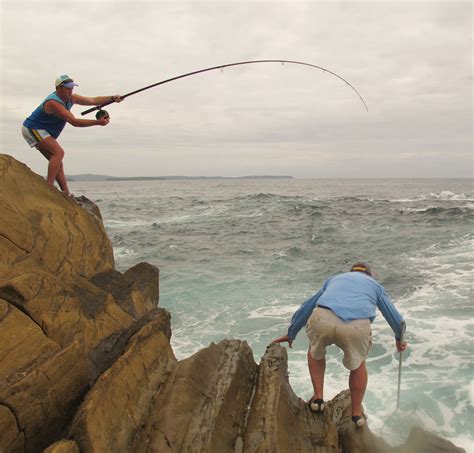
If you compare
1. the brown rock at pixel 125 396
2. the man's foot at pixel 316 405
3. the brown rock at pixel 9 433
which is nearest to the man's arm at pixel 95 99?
the brown rock at pixel 125 396

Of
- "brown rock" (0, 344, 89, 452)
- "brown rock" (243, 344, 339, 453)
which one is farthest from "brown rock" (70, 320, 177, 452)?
"brown rock" (243, 344, 339, 453)

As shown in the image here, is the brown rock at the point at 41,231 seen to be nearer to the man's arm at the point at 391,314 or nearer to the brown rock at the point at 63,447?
the brown rock at the point at 63,447

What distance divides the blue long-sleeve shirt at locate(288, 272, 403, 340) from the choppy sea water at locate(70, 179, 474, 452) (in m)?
1.92

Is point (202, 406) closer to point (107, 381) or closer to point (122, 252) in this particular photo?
point (107, 381)

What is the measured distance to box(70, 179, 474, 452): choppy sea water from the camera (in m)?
6.08

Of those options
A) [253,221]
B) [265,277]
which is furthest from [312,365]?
[253,221]

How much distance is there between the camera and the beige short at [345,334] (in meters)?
3.76

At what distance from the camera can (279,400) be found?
372cm

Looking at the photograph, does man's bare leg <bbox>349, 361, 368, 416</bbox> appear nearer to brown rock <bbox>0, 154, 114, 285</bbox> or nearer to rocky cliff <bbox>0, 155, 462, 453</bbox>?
rocky cliff <bbox>0, 155, 462, 453</bbox>

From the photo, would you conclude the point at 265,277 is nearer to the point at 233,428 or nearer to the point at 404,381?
the point at 404,381

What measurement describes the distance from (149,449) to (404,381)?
4631mm

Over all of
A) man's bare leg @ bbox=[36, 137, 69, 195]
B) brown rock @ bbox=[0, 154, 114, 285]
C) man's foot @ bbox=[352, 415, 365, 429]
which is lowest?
man's foot @ bbox=[352, 415, 365, 429]

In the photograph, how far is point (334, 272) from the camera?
12.8m

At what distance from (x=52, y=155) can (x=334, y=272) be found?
916cm
